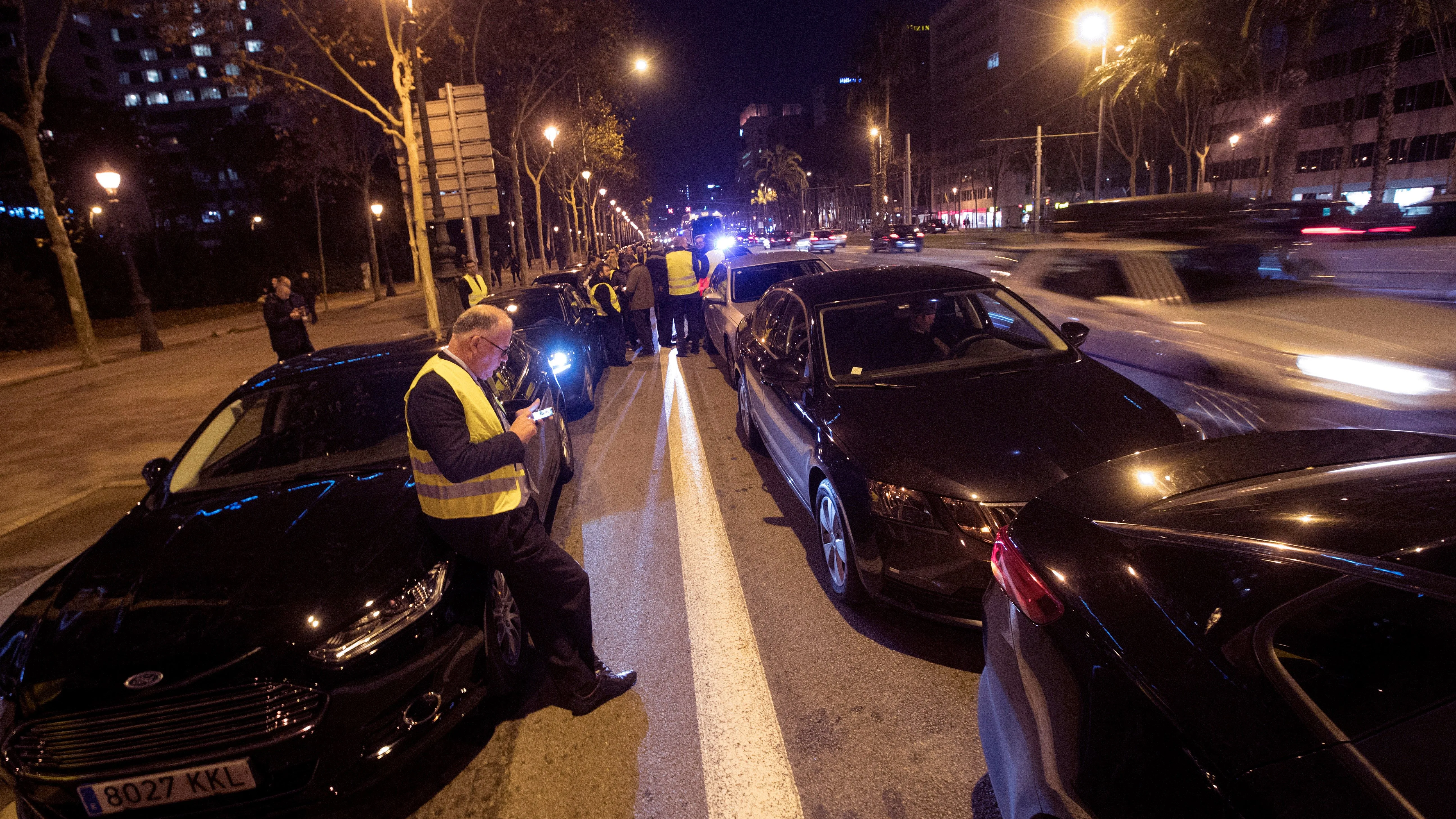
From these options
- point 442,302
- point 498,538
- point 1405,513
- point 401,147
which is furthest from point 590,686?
point 401,147

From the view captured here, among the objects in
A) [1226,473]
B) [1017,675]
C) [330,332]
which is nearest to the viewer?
[1017,675]

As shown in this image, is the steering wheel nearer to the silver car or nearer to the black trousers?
the silver car

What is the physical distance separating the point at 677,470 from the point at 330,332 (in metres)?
19.3

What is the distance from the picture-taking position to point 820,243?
50562mm

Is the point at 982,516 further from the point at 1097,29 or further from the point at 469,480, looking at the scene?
the point at 1097,29

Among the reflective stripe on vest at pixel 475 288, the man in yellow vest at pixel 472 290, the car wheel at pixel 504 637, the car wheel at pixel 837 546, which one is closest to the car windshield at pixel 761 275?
the man in yellow vest at pixel 472 290

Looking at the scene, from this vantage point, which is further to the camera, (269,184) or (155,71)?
(155,71)

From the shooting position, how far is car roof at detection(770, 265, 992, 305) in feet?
16.8

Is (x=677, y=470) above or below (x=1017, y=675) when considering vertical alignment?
below

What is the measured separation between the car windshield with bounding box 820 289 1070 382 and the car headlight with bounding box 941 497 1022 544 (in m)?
1.41

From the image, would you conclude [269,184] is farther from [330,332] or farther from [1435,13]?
[1435,13]

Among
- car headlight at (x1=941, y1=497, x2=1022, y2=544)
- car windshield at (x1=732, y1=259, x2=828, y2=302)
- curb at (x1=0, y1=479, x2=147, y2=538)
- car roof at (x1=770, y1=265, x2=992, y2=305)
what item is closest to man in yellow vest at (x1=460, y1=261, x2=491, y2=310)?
car windshield at (x1=732, y1=259, x2=828, y2=302)

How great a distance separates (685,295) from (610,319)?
4.85ft

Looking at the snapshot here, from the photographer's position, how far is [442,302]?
14195 millimetres
